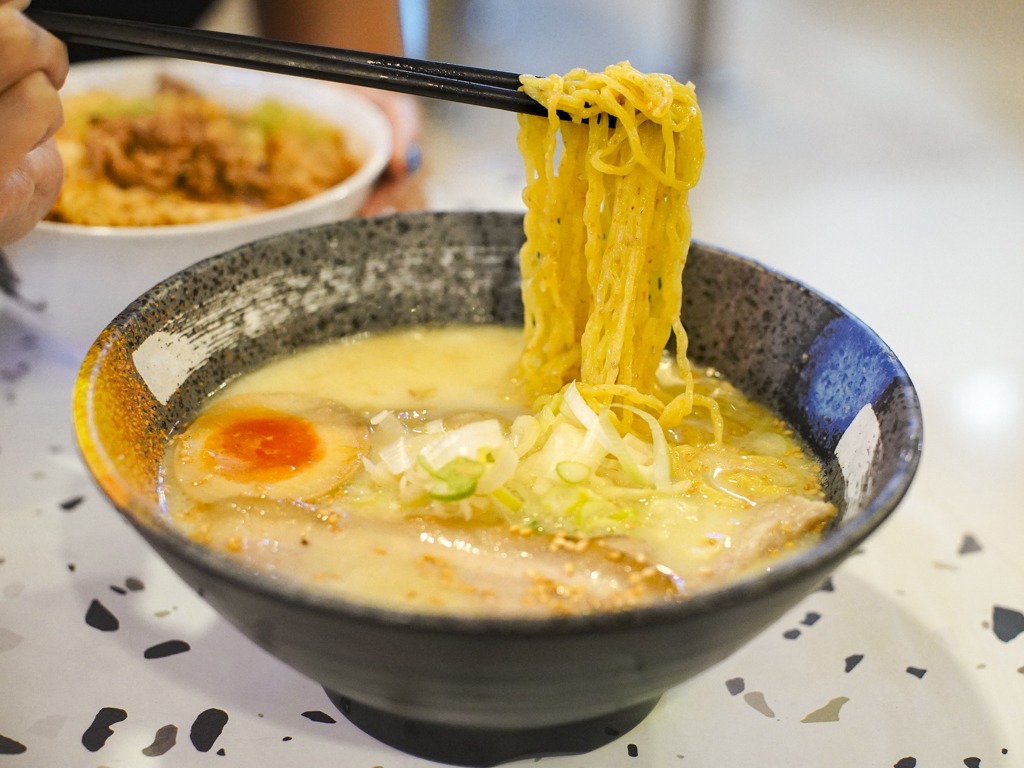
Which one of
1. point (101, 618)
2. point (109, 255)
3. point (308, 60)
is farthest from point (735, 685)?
point (109, 255)

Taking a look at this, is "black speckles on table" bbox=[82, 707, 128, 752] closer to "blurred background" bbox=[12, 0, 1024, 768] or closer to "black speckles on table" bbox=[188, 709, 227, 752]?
"black speckles on table" bbox=[188, 709, 227, 752]

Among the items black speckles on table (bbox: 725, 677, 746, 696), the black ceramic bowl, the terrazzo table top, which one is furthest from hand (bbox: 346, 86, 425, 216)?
black speckles on table (bbox: 725, 677, 746, 696)

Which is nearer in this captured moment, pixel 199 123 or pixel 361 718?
pixel 361 718

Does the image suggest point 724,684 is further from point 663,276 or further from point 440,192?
point 440,192

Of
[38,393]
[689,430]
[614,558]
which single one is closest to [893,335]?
[689,430]

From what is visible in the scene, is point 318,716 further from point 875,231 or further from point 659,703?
point 875,231

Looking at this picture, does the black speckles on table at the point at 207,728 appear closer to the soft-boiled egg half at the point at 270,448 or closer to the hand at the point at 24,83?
the soft-boiled egg half at the point at 270,448
